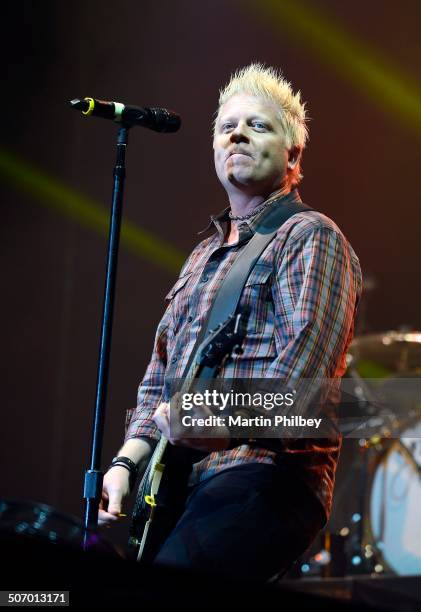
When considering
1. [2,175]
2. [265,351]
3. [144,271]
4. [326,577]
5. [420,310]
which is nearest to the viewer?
[265,351]

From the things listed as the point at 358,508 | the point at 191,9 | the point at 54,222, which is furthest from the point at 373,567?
the point at 191,9

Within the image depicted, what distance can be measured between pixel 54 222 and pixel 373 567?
10.1ft

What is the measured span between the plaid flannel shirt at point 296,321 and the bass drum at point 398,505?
11.3 feet

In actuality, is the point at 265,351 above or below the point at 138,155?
below

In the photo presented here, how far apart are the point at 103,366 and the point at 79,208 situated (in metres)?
3.32

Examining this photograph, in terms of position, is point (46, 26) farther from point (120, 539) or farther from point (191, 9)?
point (120, 539)

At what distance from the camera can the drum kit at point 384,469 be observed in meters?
5.31

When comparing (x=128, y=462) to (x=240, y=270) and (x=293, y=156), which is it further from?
(x=293, y=156)

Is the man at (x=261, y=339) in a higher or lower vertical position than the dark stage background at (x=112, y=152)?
lower

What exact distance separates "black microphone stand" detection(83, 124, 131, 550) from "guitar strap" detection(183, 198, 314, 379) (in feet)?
0.80

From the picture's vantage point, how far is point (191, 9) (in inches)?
218

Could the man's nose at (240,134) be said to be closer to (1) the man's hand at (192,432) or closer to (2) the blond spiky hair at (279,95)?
(2) the blond spiky hair at (279,95)

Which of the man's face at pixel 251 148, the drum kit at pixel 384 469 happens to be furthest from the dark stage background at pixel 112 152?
the man's face at pixel 251 148

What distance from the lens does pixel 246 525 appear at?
198cm
